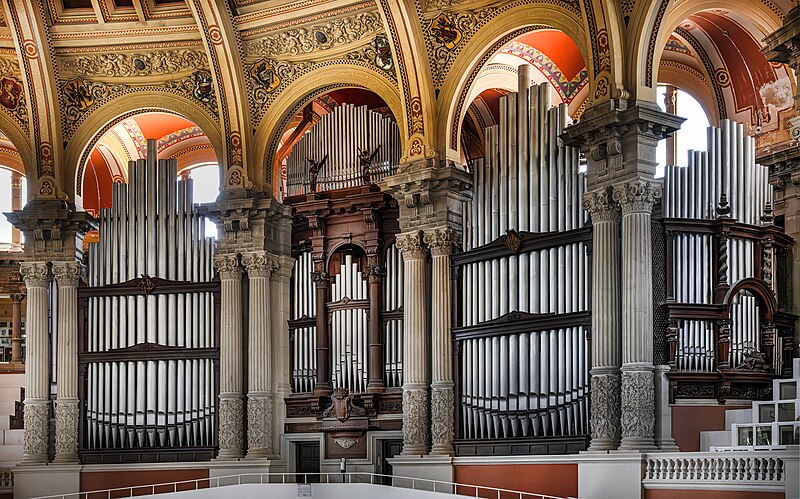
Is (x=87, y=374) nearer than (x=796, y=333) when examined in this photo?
No

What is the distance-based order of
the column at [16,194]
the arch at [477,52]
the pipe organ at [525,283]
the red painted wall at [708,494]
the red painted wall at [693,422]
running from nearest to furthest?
the red painted wall at [708,494], the red painted wall at [693,422], the pipe organ at [525,283], the arch at [477,52], the column at [16,194]

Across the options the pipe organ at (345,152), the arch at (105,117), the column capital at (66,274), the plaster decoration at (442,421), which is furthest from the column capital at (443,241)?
the column capital at (66,274)

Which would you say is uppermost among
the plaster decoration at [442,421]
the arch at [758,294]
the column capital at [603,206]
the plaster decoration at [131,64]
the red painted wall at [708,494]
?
the plaster decoration at [131,64]

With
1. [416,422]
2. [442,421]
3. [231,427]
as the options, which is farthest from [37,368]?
[442,421]

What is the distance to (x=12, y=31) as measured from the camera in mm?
28422

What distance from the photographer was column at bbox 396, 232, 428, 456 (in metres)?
25.1

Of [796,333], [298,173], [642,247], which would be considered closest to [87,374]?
Result: [298,173]

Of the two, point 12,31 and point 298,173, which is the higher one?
point 12,31

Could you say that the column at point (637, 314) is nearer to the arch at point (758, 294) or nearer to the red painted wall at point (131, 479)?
the arch at point (758, 294)

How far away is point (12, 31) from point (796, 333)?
17.7 m

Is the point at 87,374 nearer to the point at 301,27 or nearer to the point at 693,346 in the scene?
the point at 301,27

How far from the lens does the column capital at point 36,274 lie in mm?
28922

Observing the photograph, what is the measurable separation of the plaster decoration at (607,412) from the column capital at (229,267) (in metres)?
9.46

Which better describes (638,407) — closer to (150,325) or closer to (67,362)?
(150,325)
